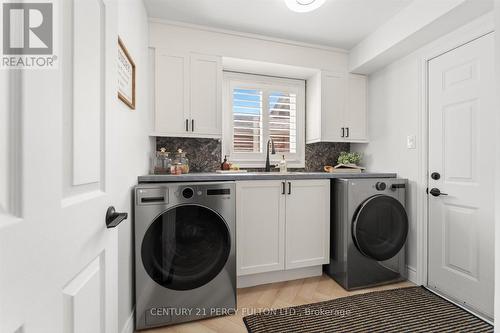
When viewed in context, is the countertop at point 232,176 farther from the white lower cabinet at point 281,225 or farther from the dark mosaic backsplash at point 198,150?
the dark mosaic backsplash at point 198,150

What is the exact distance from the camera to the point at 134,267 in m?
1.65

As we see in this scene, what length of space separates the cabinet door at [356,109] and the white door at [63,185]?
8.50 ft

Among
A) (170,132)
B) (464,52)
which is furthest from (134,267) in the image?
(464,52)

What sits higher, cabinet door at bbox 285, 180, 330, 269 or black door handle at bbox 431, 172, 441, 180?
black door handle at bbox 431, 172, 441, 180

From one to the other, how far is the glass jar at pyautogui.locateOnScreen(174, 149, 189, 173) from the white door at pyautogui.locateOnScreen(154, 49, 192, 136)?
241 mm

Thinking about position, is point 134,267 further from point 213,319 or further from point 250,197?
point 250,197

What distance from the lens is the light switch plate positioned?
2.29 metres

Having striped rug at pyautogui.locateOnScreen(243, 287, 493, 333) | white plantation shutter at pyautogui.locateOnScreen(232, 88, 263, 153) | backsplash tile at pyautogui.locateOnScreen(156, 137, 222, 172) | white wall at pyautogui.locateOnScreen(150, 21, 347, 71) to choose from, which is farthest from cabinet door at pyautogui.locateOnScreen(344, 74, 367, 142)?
striped rug at pyautogui.locateOnScreen(243, 287, 493, 333)

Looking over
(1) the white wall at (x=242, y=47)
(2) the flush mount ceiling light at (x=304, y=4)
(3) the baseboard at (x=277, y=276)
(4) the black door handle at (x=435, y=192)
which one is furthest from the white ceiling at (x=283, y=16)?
(3) the baseboard at (x=277, y=276)

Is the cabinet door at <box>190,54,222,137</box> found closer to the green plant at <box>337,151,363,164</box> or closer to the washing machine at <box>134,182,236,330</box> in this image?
the washing machine at <box>134,182,236,330</box>

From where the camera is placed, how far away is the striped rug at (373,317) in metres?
1.63

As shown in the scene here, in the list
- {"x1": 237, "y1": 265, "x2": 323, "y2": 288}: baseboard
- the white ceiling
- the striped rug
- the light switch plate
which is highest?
the white ceiling

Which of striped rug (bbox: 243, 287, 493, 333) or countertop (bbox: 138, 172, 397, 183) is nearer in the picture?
striped rug (bbox: 243, 287, 493, 333)

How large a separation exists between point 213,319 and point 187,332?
0.21 meters
